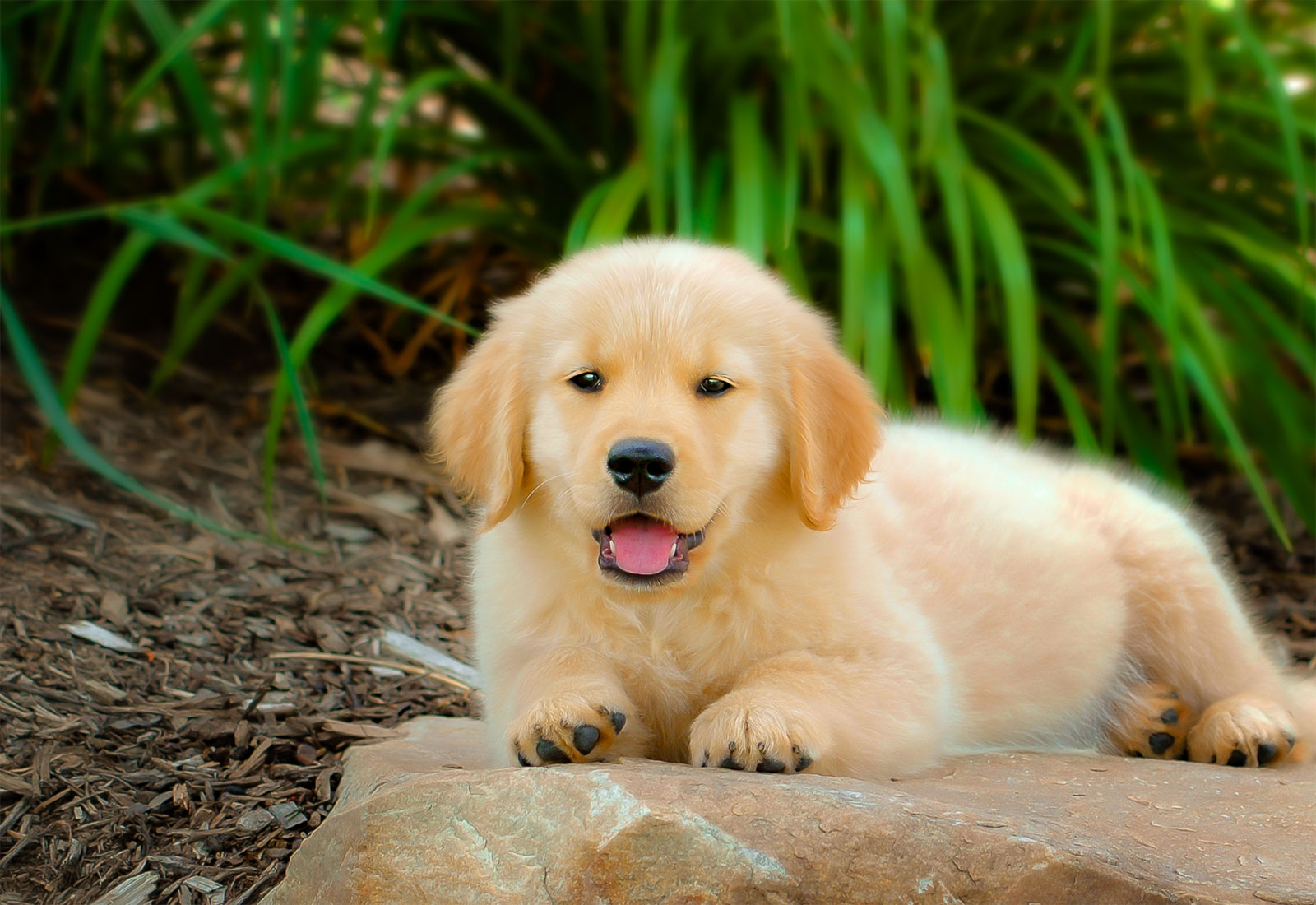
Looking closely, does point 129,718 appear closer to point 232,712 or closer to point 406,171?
point 232,712

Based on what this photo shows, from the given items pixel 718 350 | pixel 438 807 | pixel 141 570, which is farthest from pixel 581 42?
pixel 438 807

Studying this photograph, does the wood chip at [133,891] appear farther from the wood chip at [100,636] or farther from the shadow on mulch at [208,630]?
the wood chip at [100,636]

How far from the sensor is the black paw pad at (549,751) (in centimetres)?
235

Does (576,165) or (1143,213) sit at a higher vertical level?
(1143,213)

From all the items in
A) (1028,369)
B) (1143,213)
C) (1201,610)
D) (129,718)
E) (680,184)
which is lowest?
(129,718)

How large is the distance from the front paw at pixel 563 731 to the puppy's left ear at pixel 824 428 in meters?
0.57

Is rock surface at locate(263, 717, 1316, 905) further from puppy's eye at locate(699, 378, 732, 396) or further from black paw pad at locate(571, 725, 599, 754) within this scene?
puppy's eye at locate(699, 378, 732, 396)

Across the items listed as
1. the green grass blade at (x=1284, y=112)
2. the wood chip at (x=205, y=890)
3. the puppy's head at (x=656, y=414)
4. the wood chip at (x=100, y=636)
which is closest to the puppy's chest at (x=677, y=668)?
the puppy's head at (x=656, y=414)

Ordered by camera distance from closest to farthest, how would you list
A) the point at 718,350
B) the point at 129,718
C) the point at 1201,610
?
the point at 718,350 → the point at 129,718 → the point at 1201,610

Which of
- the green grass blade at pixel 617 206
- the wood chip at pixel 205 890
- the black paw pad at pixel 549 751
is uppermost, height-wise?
the green grass blade at pixel 617 206

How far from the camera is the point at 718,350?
2561 millimetres

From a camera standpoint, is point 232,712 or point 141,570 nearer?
point 232,712

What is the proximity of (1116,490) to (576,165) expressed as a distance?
2.56 meters

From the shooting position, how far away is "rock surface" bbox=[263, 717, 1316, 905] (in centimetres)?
198
